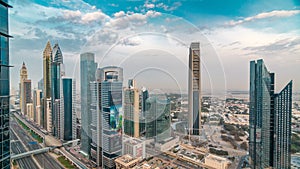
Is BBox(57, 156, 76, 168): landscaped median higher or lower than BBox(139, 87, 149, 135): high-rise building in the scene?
lower

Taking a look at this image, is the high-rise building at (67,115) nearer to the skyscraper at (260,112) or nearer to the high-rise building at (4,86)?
the high-rise building at (4,86)

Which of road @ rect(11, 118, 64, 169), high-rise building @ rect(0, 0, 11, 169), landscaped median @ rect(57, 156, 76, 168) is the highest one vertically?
high-rise building @ rect(0, 0, 11, 169)

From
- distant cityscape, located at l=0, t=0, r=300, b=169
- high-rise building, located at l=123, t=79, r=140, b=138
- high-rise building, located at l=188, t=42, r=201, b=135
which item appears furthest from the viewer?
high-rise building, located at l=123, t=79, r=140, b=138

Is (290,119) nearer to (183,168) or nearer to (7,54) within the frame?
(183,168)

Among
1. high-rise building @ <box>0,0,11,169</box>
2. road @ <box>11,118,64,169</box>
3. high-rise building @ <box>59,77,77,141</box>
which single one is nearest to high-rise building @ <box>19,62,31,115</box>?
road @ <box>11,118,64,169</box>

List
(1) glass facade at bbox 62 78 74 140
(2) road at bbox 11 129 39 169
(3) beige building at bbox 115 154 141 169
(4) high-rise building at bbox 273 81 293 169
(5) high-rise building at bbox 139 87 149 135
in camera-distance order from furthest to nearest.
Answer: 1. (1) glass facade at bbox 62 78 74 140
2. (2) road at bbox 11 129 39 169
3. (3) beige building at bbox 115 154 141 169
4. (5) high-rise building at bbox 139 87 149 135
5. (4) high-rise building at bbox 273 81 293 169

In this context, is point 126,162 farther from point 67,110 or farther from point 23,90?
→ point 23,90

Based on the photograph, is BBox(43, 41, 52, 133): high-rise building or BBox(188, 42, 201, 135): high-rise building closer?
BBox(188, 42, 201, 135): high-rise building

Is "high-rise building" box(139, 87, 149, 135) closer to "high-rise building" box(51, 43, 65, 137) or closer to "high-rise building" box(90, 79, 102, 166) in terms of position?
"high-rise building" box(90, 79, 102, 166)
